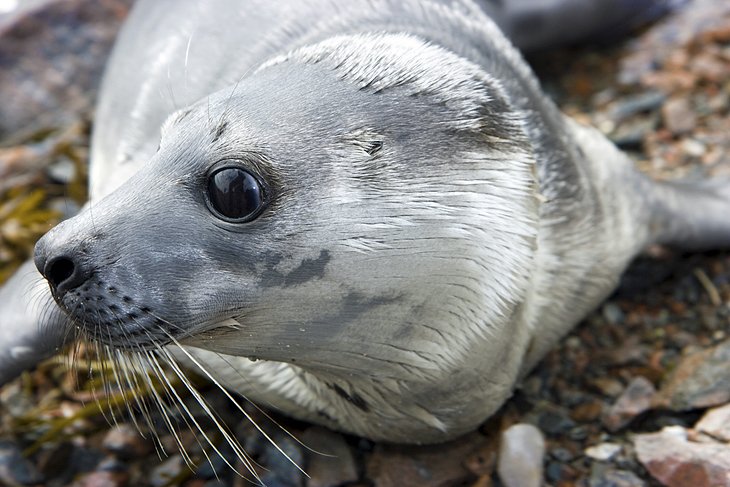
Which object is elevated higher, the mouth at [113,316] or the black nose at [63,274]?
the black nose at [63,274]

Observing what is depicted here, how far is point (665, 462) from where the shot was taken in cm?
241

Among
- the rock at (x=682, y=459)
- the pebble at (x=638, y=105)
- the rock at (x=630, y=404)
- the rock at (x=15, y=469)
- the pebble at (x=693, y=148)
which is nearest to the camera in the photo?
the rock at (x=682, y=459)

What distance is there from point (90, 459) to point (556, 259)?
5.01 feet

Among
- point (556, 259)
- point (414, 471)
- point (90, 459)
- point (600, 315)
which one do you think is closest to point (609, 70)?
point (600, 315)

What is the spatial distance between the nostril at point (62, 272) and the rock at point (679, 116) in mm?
2901

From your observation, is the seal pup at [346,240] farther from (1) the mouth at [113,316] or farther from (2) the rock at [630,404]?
(2) the rock at [630,404]

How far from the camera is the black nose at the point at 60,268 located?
Result: 184cm

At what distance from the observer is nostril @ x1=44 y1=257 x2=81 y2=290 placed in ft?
6.05

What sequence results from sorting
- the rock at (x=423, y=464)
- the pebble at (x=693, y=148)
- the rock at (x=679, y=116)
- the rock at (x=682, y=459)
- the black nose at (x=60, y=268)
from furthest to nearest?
the rock at (x=679, y=116) → the pebble at (x=693, y=148) → the rock at (x=423, y=464) → the rock at (x=682, y=459) → the black nose at (x=60, y=268)

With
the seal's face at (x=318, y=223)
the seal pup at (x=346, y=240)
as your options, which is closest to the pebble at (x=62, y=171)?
the seal pup at (x=346, y=240)

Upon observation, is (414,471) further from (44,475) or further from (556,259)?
(44,475)

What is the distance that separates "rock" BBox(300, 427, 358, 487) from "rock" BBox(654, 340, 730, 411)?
0.92 m

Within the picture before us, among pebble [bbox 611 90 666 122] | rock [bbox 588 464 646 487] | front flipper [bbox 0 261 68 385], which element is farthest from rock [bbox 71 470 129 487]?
pebble [bbox 611 90 666 122]

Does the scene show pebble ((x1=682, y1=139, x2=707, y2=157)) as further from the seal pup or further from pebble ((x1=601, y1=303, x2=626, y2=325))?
the seal pup
